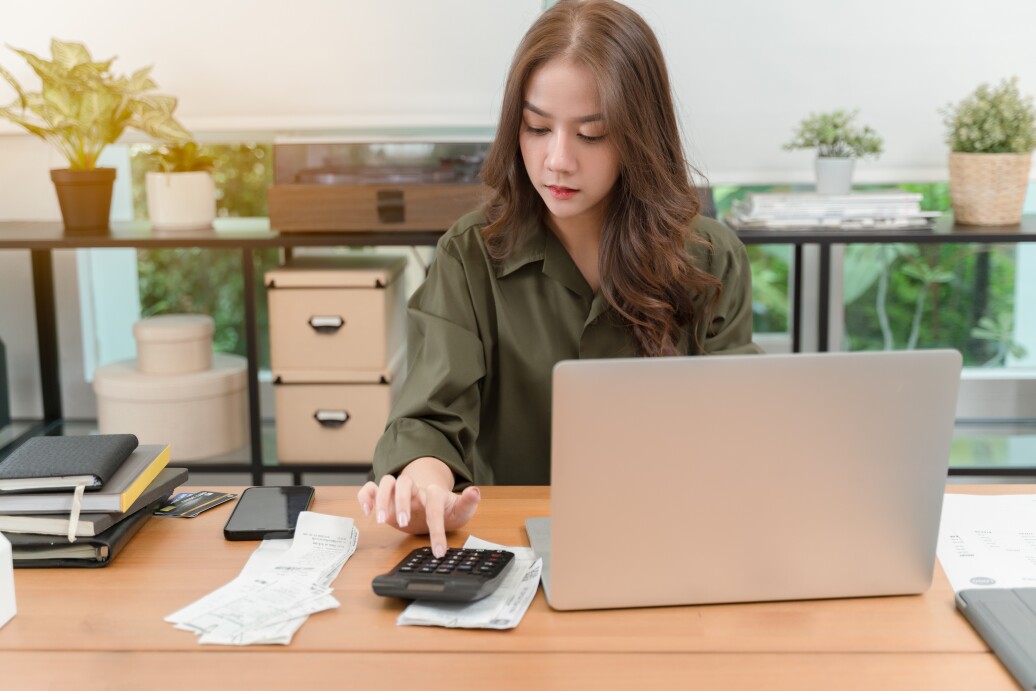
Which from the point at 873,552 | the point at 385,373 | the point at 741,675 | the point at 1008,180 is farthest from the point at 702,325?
the point at 1008,180

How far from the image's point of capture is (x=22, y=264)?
3.08 metres

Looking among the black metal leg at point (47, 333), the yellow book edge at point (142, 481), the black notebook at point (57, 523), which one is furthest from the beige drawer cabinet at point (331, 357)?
the black notebook at point (57, 523)

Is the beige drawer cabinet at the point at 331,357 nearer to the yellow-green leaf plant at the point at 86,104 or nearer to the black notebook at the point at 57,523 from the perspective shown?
the yellow-green leaf plant at the point at 86,104

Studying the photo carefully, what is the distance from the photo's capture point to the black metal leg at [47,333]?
295cm

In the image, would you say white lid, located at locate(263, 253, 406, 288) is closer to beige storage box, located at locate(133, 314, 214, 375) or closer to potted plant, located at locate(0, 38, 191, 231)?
beige storage box, located at locate(133, 314, 214, 375)

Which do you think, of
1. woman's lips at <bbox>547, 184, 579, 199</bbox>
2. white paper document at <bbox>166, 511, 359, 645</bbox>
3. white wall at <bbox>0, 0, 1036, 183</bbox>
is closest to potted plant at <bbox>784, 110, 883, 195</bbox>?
white wall at <bbox>0, 0, 1036, 183</bbox>

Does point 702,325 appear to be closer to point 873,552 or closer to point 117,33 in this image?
point 873,552

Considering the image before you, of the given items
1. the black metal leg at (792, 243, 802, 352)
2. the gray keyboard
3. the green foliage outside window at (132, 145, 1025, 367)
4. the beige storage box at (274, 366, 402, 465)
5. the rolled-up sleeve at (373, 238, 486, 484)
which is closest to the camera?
the gray keyboard

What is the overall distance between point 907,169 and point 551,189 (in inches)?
67.4

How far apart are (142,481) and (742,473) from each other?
0.67 meters

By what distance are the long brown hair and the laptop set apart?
0.61 meters

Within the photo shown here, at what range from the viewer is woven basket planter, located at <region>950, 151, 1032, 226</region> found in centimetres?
255

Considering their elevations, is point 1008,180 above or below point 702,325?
above

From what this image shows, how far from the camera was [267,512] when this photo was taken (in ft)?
4.24
